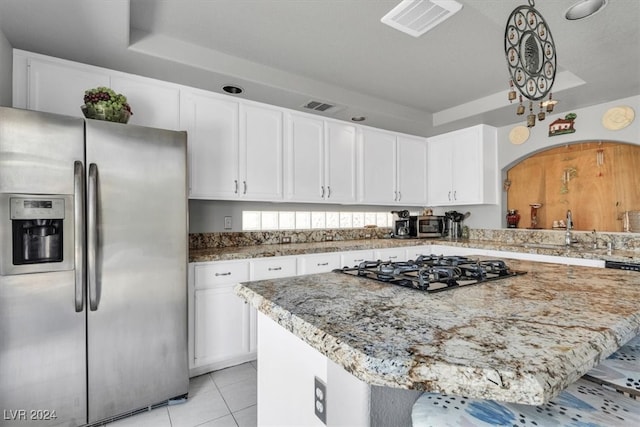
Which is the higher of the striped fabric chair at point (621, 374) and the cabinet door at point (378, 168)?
the cabinet door at point (378, 168)

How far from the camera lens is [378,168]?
151 inches

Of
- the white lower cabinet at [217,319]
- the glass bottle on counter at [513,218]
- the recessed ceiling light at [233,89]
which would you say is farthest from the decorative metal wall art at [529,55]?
the glass bottle on counter at [513,218]

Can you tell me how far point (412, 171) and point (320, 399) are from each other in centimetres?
367

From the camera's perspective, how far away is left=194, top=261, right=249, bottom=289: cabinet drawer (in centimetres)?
235

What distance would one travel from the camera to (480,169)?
375 centimetres

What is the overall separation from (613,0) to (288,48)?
1.86 meters

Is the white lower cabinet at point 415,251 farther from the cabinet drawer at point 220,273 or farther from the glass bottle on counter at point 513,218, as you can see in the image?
the cabinet drawer at point 220,273

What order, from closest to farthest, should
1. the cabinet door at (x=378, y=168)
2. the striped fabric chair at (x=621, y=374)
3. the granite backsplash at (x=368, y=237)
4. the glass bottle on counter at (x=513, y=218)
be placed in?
1. the striped fabric chair at (x=621, y=374)
2. the granite backsplash at (x=368, y=237)
3. the cabinet door at (x=378, y=168)
4. the glass bottle on counter at (x=513, y=218)

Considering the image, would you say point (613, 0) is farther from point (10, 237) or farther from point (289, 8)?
point (10, 237)

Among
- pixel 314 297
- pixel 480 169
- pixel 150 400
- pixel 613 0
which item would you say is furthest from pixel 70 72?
pixel 480 169

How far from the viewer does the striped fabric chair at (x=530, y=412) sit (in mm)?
733

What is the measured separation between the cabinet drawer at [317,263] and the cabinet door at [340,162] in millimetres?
704

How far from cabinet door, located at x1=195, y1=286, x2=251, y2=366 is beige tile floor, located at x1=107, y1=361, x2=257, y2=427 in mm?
159

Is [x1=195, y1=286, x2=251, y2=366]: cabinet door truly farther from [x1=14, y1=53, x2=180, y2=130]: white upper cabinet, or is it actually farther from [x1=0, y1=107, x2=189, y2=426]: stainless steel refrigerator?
[x1=14, y1=53, x2=180, y2=130]: white upper cabinet
